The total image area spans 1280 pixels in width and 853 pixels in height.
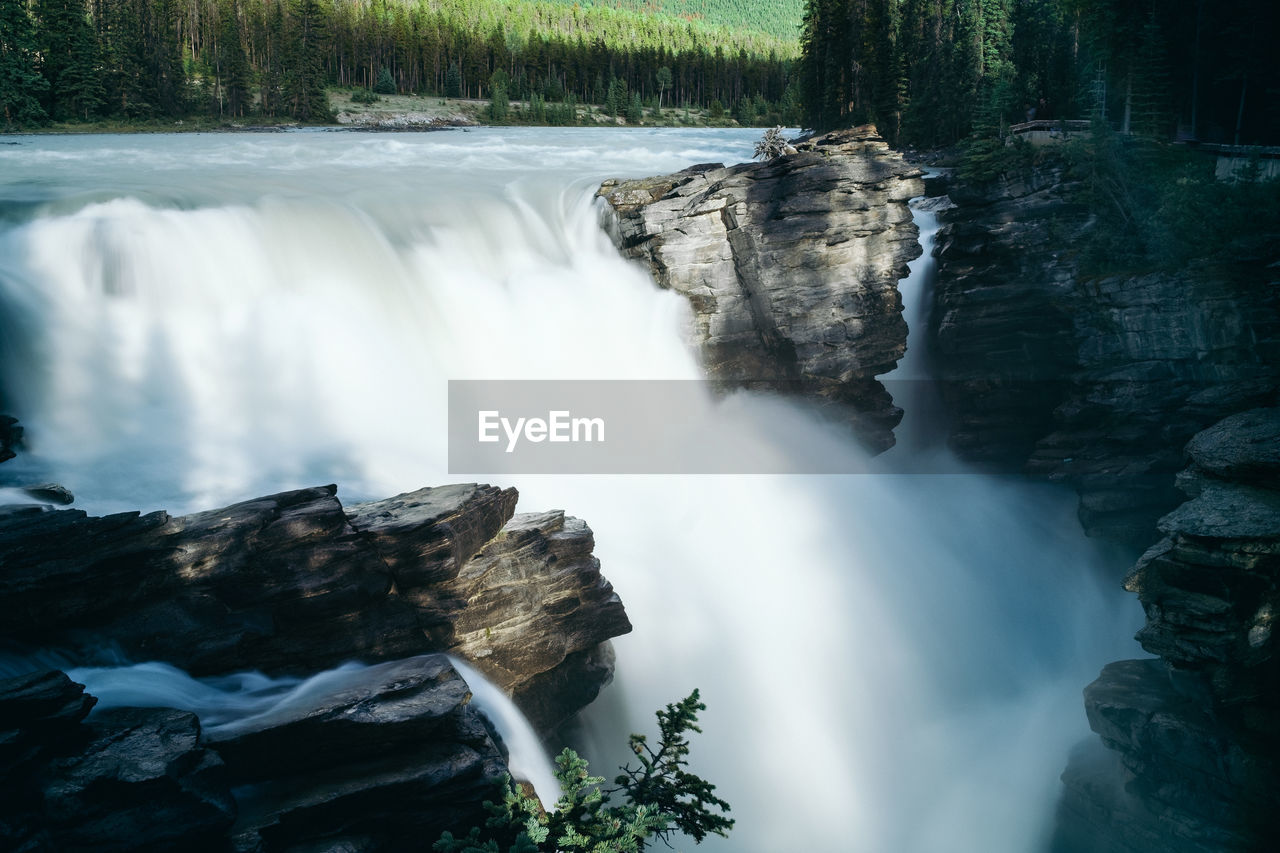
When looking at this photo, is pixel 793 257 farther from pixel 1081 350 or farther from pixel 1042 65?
pixel 1042 65

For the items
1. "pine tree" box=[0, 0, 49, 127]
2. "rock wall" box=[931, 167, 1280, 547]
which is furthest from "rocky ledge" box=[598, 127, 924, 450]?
"pine tree" box=[0, 0, 49, 127]

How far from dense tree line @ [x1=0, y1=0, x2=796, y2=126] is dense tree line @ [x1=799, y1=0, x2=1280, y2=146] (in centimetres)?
4089

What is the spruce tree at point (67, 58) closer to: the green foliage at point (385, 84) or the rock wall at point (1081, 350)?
the green foliage at point (385, 84)

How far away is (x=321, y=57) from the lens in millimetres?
77000

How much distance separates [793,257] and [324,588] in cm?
1605

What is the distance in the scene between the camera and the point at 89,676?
10773 millimetres

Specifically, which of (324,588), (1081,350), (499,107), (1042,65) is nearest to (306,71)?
(499,107)

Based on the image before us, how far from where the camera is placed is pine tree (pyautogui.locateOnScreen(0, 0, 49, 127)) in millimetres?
43594

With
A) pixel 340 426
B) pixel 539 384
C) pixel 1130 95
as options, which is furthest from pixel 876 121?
pixel 340 426

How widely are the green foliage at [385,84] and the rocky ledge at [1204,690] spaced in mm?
86082

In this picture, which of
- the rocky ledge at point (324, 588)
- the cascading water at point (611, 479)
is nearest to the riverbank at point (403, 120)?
the cascading water at point (611, 479)

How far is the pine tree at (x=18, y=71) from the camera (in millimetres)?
43594

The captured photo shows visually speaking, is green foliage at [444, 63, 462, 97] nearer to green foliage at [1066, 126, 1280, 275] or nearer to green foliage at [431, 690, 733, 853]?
green foliage at [1066, 126, 1280, 275]

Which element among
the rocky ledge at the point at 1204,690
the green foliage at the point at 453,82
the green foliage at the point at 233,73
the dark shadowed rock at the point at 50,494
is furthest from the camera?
A: the green foliage at the point at 453,82
